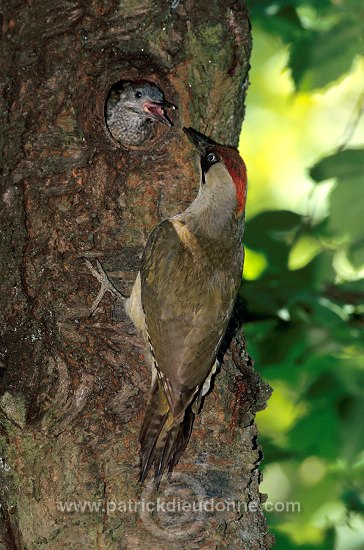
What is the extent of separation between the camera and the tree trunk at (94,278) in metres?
2.66

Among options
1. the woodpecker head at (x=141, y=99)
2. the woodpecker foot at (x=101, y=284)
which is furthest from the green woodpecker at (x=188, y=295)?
the woodpecker head at (x=141, y=99)

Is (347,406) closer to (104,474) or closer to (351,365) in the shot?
(351,365)

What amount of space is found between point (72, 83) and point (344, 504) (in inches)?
103

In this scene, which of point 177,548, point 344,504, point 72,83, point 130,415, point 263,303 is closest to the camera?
point 177,548

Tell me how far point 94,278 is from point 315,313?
4.33 feet

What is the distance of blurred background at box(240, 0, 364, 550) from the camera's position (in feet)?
12.6

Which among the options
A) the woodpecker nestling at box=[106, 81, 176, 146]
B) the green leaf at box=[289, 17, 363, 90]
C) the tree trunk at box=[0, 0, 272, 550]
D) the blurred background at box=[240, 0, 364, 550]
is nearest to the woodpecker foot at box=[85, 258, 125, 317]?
the tree trunk at box=[0, 0, 272, 550]

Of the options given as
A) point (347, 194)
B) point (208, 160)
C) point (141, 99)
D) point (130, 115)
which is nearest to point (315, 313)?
point (347, 194)

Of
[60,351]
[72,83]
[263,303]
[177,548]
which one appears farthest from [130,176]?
[177,548]

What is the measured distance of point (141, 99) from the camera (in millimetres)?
4398

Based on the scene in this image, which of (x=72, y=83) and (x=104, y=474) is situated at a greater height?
(x=72, y=83)

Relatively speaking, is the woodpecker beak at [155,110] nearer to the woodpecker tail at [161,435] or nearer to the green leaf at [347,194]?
the green leaf at [347,194]

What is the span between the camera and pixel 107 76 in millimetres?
3195

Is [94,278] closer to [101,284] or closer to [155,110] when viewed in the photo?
[101,284]
